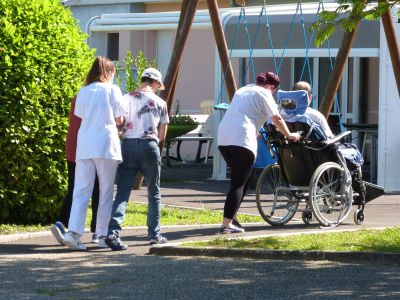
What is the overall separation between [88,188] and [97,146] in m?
0.48

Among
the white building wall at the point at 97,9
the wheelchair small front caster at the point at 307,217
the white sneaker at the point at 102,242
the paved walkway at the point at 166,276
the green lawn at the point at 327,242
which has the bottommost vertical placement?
the paved walkway at the point at 166,276

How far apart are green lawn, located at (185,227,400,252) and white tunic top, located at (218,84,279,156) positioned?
1291 mm

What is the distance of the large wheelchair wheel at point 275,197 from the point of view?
1431cm

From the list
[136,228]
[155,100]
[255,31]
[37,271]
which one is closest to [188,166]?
[255,31]

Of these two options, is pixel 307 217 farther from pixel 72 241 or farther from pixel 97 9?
pixel 97 9

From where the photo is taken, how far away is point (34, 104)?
44.0 ft

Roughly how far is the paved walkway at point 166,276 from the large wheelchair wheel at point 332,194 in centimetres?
165

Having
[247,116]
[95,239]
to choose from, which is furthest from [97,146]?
[247,116]

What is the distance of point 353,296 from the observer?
356 inches

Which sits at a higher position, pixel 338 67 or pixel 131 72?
pixel 131 72

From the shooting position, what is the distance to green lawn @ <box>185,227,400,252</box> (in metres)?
11.5

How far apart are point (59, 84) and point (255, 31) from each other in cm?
902

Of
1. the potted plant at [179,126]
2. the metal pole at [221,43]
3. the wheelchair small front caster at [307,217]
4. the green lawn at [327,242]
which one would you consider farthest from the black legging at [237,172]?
the potted plant at [179,126]

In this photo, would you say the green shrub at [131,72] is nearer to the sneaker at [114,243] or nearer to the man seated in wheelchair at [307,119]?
the man seated in wheelchair at [307,119]
